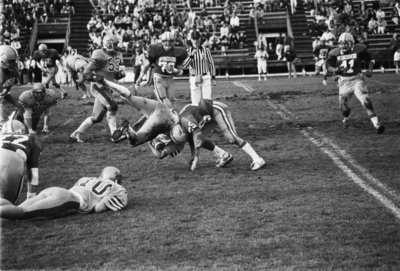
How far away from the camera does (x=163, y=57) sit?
44.8 feet

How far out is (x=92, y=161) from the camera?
33.0 ft


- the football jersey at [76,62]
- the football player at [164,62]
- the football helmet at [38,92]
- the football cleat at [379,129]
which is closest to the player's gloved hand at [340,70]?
the football cleat at [379,129]

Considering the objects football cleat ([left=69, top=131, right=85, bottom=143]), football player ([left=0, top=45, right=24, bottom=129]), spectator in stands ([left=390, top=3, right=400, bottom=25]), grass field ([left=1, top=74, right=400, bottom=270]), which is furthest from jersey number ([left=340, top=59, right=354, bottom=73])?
spectator in stands ([left=390, top=3, right=400, bottom=25])

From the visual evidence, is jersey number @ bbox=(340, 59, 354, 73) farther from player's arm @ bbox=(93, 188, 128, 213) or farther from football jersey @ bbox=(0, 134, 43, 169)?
football jersey @ bbox=(0, 134, 43, 169)

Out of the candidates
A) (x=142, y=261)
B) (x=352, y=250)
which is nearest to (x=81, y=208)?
(x=142, y=261)

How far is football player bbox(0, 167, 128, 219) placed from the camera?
6.30 m

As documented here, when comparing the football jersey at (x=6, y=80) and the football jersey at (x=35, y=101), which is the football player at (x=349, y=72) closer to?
the football jersey at (x=35, y=101)

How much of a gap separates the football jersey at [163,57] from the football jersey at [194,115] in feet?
14.2

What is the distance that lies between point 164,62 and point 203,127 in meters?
4.47

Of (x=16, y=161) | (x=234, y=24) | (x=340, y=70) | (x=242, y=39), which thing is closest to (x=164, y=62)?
(x=340, y=70)

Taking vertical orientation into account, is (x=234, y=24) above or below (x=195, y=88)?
above

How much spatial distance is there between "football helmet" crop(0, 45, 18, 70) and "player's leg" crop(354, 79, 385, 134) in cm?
647

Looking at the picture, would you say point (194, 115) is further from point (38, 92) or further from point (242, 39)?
point (242, 39)

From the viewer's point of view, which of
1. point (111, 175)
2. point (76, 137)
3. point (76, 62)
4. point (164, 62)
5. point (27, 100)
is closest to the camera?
point (111, 175)
